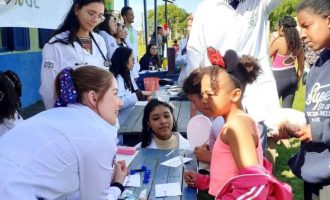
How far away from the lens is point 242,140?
60.7 inches

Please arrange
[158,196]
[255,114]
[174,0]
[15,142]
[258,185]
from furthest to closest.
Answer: [174,0], [255,114], [158,196], [258,185], [15,142]

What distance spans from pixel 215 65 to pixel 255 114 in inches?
22.3

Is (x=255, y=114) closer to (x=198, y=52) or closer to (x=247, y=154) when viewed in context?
(x=198, y=52)

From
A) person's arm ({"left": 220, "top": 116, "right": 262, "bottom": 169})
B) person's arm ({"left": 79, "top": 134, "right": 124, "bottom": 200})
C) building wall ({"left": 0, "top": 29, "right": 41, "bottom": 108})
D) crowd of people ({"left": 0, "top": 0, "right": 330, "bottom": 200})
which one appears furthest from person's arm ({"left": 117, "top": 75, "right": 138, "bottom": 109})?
building wall ({"left": 0, "top": 29, "right": 41, "bottom": 108})

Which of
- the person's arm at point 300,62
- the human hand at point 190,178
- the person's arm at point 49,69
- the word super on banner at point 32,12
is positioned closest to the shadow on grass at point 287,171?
the person's arm at point 300,62

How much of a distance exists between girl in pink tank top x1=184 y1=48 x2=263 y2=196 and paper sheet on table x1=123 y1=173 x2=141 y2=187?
1.01 ft

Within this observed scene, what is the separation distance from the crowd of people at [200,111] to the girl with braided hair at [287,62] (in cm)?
228

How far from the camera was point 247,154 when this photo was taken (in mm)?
1528

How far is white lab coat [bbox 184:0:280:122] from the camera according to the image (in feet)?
7.38

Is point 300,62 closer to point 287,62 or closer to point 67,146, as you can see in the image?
point 287,62

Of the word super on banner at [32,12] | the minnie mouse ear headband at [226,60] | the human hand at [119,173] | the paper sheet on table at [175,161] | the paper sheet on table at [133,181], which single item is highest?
the word super on banner at [32,12]

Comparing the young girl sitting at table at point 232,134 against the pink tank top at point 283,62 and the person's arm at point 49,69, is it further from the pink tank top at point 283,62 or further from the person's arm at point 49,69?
the pink tank top at point 283,62

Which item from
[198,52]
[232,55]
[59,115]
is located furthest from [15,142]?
[198,52]

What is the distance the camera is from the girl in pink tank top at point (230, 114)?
1553 millimetres
